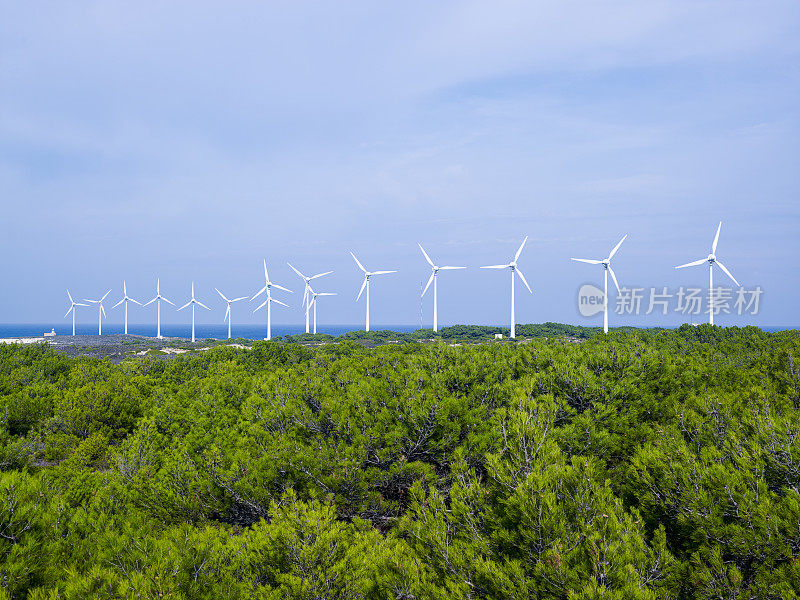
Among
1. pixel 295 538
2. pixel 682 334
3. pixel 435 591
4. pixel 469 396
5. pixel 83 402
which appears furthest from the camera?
pixel 682 334

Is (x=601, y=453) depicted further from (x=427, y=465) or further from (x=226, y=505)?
(x=226, y=505)

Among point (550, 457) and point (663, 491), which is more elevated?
point (550, 457)

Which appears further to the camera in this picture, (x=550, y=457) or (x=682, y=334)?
(x=682, y=334)

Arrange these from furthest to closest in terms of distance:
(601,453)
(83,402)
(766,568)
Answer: (83,402) → (601,453) → (766,568)

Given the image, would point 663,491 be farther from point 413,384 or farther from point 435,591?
point 413,384

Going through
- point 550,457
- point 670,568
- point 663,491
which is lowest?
point 670,568

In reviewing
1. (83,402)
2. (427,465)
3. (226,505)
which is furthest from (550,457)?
(83,402)
